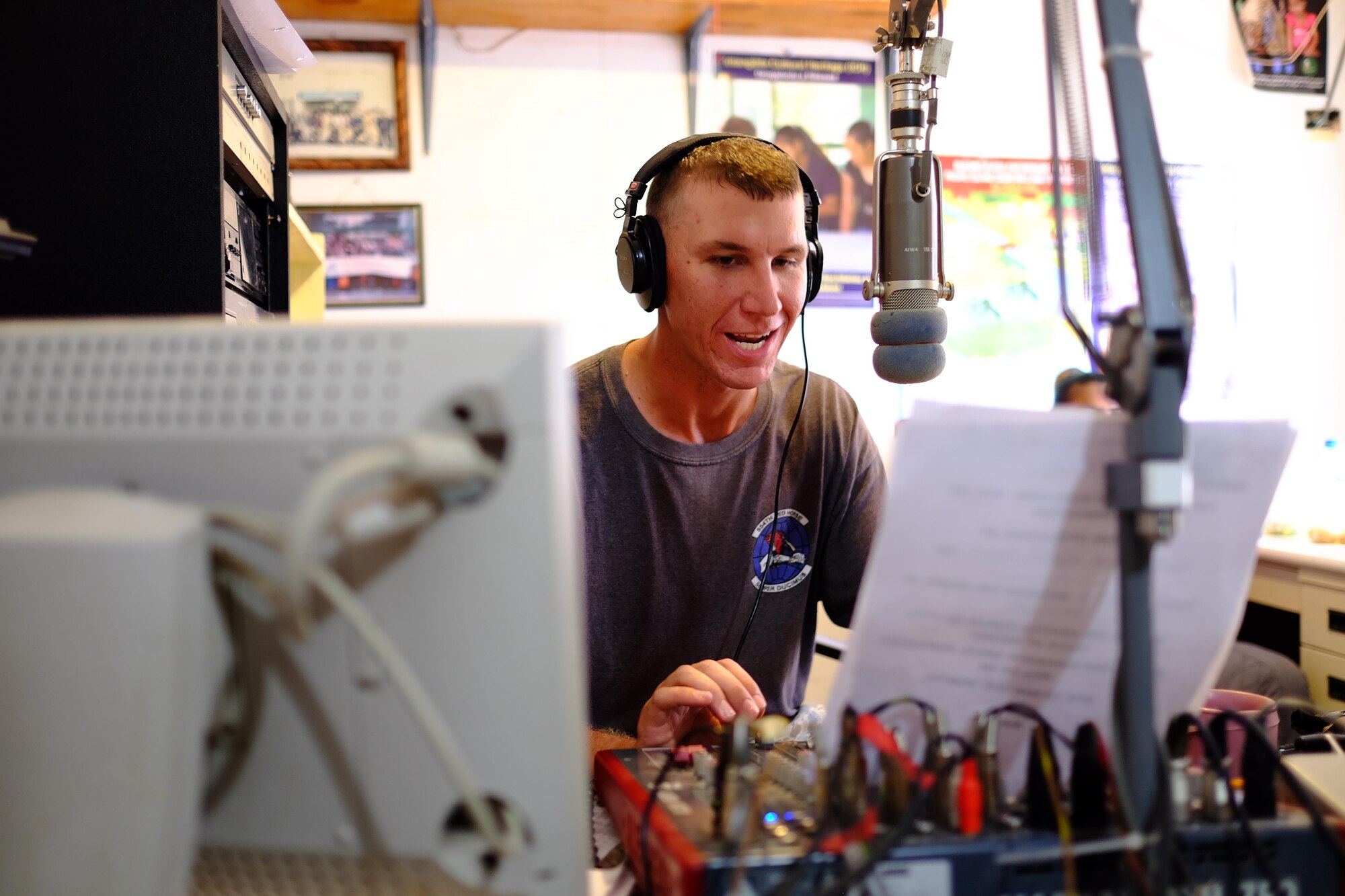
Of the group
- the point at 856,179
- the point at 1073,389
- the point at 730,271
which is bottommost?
the point at 1073,389

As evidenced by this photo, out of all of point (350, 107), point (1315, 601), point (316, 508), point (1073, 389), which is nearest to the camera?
point (316, 508)

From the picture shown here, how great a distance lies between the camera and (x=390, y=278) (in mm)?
2564

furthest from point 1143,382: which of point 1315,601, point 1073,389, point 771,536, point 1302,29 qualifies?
point 1302,29

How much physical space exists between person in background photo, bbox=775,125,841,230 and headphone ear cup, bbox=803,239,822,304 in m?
1.36

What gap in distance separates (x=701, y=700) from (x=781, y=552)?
483 millimetres

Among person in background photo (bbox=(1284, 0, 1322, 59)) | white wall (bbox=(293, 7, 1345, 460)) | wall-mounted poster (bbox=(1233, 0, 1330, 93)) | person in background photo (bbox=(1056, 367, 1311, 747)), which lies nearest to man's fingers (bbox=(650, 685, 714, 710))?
person in background photo (bbox=(1056, 367, 1311, 747))

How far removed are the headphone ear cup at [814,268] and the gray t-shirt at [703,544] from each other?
0.65 feet

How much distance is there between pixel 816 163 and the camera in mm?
2693

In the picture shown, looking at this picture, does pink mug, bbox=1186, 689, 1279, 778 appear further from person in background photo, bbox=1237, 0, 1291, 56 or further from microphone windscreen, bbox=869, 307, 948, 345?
person in background photo, bbox=1237, 0, 1291, 56

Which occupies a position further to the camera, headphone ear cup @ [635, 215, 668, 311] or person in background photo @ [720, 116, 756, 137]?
person in background photo @ [720, 116, 756, 137]

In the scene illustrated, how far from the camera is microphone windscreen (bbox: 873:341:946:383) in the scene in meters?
0.88

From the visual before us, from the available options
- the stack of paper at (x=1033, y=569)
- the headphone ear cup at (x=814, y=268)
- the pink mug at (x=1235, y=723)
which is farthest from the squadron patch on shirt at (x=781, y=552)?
the stack of paper at (x=1033, y=569)

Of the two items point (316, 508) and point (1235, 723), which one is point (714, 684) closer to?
point (1235, 723)

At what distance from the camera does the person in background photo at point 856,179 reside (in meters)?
2.71
